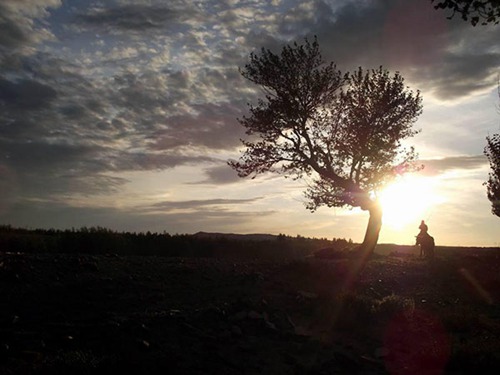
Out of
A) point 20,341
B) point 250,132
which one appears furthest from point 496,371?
point 250,132

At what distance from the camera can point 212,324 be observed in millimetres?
10484

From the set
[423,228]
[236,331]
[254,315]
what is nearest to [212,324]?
[236,331]

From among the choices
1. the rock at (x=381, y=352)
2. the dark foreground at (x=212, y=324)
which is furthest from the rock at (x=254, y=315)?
the rock at (x=381, y=352)

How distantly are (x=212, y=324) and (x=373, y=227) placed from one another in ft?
70.3

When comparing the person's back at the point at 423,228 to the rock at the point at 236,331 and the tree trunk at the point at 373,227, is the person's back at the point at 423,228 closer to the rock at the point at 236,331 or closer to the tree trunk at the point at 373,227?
the tree trunk at the point at 373,227

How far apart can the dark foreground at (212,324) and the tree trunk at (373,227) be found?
13101mm

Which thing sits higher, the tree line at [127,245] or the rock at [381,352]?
the tree line at [127,245]

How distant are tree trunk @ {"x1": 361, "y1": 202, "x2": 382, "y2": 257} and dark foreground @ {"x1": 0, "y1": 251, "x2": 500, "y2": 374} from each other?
43.0 feet

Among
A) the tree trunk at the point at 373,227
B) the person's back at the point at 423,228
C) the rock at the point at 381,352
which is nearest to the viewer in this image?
the rock at the point at 381,352

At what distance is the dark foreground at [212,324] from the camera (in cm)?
849

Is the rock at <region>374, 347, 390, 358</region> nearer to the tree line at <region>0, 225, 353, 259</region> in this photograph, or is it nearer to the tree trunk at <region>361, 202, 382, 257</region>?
the tree line at <region>0, 225, 353, 259</region>

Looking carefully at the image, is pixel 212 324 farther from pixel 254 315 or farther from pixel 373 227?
pixel 373 227

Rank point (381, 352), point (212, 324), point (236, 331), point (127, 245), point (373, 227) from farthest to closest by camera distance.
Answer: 1. point (373, 227)
2. point (127, 245)
3. point (212, 324)
4. point (236, 331)
5. point (381, 352)

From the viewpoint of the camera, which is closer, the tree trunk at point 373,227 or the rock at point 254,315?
the rock at point 254,315
